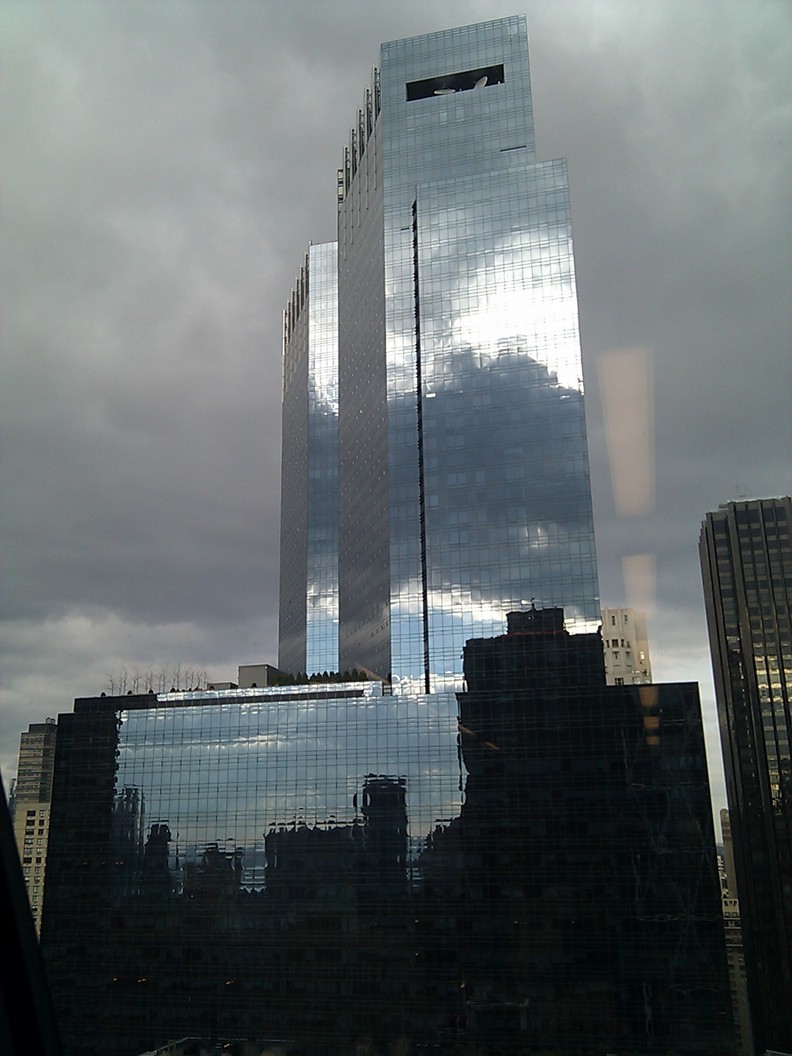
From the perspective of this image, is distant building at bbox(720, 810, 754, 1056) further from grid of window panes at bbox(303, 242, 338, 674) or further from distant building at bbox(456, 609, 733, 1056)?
grid of window panes at bbox(303, 242, 338, 674)

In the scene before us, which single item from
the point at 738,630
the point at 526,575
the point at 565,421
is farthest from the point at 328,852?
the point at 738,630

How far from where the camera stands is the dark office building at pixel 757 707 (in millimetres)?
48750

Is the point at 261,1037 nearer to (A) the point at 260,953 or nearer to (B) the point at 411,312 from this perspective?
(A) the point at 260,953

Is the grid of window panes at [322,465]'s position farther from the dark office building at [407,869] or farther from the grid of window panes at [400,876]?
the grid of window panes at [400,876]

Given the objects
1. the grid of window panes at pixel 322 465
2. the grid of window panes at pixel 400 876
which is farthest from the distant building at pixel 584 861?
the grid of window panes at pixel 322 465

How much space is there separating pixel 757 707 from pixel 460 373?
95.6 ft

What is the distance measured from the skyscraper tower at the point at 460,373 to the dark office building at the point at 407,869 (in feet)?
10.00

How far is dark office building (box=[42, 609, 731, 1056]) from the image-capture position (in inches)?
1239

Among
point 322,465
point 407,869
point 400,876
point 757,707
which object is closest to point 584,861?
point 407,869

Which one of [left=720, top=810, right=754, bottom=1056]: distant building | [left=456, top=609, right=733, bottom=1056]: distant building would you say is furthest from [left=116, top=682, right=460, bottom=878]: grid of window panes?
[left=720, top=810, right=754, bottom=1056]: distant building

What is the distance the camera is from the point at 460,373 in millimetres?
41594

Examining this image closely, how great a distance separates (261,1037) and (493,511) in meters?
22.5

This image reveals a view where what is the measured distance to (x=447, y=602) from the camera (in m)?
38.8

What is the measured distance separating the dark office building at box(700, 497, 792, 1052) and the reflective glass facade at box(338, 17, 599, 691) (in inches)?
684
